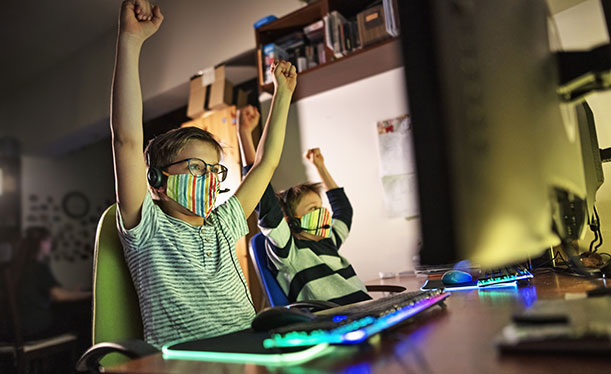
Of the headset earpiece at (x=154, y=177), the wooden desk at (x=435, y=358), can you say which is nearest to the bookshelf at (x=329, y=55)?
the headset earpiece at (x=154, y=177)

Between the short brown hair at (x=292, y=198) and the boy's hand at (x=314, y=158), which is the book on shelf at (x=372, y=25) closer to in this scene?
the boy's hand at (x=314, y=158)

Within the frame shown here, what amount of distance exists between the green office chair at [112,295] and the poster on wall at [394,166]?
162cm

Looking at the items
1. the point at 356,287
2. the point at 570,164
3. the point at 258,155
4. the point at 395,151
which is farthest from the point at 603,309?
the point at 395,151

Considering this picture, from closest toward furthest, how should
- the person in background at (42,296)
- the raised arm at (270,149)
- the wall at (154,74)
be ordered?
the raised arm at (270,149)
the wall at (154,74)
the person in background at (42,296)

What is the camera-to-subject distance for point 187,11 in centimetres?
254

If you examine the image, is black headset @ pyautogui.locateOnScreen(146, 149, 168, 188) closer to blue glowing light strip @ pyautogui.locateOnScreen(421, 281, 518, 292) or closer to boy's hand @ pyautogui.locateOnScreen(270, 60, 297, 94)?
boy's hand @ pyautogui.locateOnScreen(270, 60, 297, 94)

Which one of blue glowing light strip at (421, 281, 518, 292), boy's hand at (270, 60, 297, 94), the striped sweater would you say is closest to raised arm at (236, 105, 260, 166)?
the striped sweater

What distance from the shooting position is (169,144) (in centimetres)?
108

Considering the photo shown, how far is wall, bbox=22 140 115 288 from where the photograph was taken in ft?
8.67

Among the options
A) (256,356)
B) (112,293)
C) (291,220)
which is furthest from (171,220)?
(291,220)

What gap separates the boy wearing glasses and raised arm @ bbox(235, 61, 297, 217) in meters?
0.04

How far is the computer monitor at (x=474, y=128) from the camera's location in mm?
283

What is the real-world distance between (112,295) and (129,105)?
0.41 m

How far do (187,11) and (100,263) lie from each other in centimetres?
210
